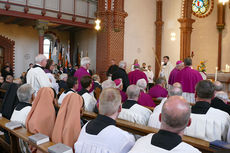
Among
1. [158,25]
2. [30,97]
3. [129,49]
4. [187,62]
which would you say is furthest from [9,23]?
[30,97]

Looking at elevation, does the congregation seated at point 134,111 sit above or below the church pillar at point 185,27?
below

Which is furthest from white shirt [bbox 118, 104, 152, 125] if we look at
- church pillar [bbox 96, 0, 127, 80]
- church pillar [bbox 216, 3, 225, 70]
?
church pillar [bbox 216, 3, 225, 70]

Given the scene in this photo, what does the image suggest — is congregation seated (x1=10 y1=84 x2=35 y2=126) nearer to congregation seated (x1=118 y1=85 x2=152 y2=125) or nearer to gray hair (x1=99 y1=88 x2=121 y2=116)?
congregation seated (x1=118 y1=85 x2=152 y2=125)

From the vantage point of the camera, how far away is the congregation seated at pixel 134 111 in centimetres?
357

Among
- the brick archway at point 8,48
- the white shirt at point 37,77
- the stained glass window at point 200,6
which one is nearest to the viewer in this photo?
the white shirt at point 37,77

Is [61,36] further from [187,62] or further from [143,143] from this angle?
[143,143]

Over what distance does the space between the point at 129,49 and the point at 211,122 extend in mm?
12184

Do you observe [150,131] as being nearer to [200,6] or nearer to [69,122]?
[69,122]

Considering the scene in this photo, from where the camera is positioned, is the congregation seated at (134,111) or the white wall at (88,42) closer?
the congregation seated at (134,111)

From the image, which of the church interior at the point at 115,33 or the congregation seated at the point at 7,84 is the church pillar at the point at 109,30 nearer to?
the church interior at the point at 115,33

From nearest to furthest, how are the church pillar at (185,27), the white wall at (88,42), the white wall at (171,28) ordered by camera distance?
the church pillar at (185,27) → the white wall at (88,42) → the white wall at (171,28)

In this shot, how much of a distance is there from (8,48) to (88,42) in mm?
4885

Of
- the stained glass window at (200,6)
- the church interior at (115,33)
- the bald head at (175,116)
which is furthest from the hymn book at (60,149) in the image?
the stained glass window at (200,6)

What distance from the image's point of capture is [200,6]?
16828mm
